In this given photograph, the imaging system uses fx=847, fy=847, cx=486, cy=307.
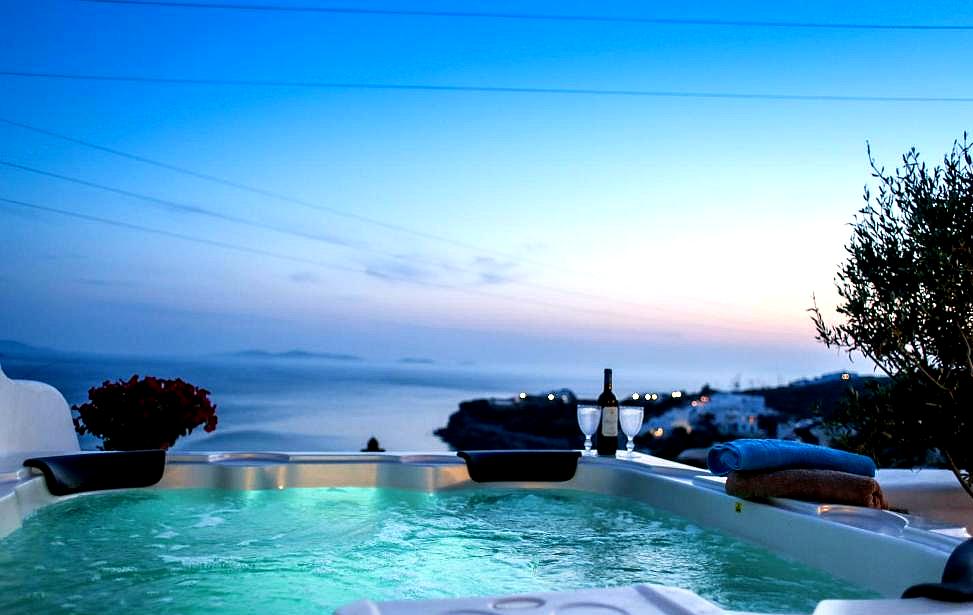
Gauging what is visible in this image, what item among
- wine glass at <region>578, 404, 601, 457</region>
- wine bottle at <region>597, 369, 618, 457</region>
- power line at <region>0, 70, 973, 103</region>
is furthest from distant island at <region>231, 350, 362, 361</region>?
wine glass at <region>578, 404, 601, 457</region>

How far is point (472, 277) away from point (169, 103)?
327cm

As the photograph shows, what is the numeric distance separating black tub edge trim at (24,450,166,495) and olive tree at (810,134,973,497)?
2.68 metres

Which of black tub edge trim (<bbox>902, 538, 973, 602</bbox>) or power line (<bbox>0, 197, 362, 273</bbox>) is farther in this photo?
power line (<bbox>0, 197, 362, 273</bbox>)

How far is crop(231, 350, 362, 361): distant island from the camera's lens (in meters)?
10.1

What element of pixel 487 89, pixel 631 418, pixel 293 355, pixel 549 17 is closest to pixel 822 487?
pixel 631 418

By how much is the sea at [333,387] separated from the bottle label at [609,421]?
17.0 feet

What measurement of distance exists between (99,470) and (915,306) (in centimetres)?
308

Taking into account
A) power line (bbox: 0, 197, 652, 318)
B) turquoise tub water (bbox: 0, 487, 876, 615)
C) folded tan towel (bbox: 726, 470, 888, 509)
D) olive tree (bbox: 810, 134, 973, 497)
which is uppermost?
power line (bbox: 0, 197, 652, 318)

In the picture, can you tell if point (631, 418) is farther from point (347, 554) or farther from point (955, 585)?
point (955, 585)

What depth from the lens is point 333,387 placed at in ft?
35.7

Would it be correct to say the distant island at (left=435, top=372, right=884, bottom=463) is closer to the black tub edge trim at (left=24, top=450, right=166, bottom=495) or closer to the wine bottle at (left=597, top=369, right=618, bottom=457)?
the wine bottle at (left=597, top=369, right=618, bottom=457)

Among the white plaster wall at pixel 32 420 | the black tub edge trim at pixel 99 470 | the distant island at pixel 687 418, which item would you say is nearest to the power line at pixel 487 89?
the distant island at pixel 687 418

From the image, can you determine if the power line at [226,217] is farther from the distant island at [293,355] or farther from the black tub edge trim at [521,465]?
the black tub edge trim at [521,465]

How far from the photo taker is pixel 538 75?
5.82 m
